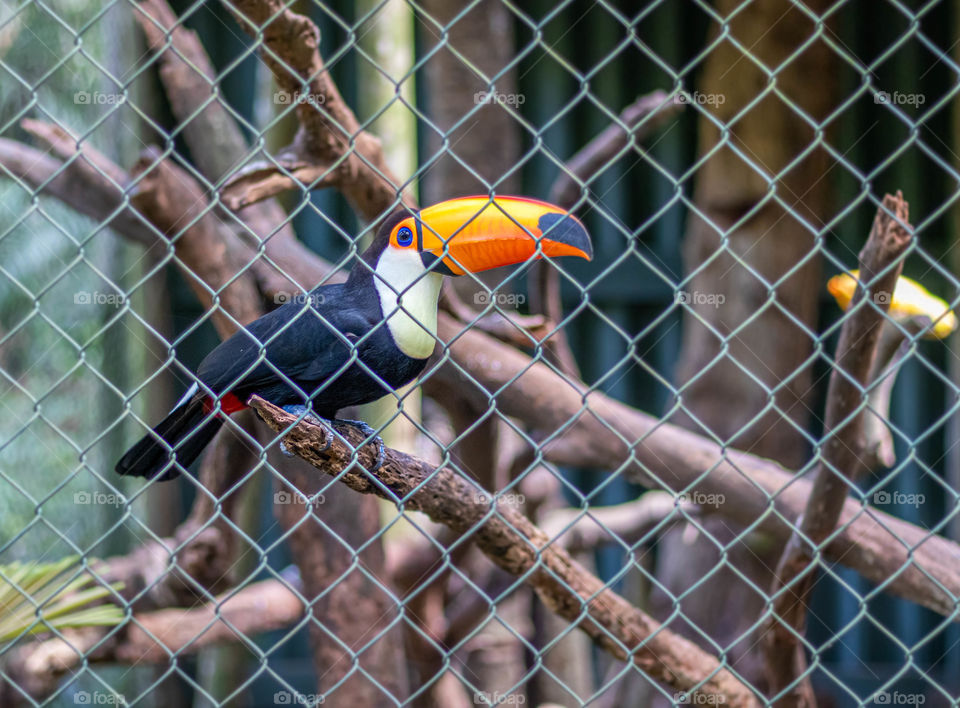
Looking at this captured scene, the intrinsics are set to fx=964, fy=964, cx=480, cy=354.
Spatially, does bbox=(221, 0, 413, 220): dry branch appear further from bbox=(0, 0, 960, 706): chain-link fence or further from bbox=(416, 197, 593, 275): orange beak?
bbox=(416, 197, 593, 275): orange beak

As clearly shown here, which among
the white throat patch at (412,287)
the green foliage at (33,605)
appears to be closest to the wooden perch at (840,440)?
the white throat patch at (412,287)

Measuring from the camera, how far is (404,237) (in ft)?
6.03

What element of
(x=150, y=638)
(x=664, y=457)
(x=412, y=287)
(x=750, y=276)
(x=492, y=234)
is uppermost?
(x=492, y=234)

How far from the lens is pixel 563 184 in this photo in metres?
2.55

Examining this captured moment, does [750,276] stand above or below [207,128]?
below

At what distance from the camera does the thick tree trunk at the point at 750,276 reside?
2.80m

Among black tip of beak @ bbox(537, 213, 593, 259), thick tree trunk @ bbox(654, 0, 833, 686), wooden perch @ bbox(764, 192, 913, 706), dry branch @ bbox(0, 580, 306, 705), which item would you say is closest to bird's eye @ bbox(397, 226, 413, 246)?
black tip of beak @ bbox(537, 213, 593, 259)

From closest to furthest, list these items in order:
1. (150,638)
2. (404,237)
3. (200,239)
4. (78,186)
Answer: (404,237), (200,239), (78,186), (150,638)

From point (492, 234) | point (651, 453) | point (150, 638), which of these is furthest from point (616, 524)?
point (492, 234)

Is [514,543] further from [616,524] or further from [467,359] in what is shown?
[616,524]

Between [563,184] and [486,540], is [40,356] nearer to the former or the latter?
[563,184]

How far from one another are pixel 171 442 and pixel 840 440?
49.8 inches

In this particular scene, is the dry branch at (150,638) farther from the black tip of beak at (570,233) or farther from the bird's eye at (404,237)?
the black tip of beak at (570,233)

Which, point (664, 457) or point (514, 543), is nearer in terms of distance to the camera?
point (514, 543)
